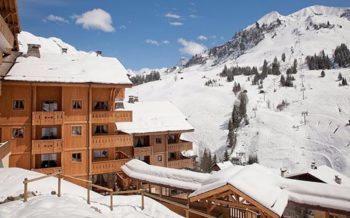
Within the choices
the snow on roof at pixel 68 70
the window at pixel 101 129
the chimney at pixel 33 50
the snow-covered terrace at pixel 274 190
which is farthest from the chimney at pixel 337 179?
the chimney at pixel 33 50

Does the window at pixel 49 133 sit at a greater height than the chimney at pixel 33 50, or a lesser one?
lesser

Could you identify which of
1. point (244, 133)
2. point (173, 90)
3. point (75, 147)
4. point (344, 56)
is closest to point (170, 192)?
point (75, 147)

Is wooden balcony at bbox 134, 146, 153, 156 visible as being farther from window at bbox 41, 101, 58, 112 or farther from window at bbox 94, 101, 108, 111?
window at bbox 41, 101, 58, 112

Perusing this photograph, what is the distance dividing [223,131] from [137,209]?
84322 mm

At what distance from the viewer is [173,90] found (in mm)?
153625

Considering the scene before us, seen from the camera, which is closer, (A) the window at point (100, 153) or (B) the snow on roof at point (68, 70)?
(B) the snow on roof at point (68, 70)

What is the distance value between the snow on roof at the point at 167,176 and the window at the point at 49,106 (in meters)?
7.83

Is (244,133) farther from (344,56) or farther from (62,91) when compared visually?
(344,56)

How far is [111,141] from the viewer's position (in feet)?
99.2

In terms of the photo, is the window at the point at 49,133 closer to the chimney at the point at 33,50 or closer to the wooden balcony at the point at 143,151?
the chimney at the point at 33,50

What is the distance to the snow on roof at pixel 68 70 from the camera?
1067 inches

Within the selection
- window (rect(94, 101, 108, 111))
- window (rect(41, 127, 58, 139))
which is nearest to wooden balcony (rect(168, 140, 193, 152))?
window (rect(94, 101, 108, 111))

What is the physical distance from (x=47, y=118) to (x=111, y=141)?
19.0 feet

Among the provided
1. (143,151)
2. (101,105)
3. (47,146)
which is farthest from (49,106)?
(143,151)
